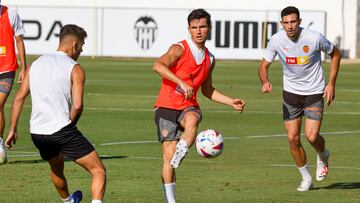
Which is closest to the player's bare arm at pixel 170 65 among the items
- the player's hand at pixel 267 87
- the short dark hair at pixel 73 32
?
the short dark hair at pixel 73 32

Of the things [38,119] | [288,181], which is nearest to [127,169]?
[288,181]

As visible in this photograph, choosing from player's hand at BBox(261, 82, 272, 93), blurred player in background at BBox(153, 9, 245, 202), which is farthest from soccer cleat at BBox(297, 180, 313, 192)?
blurred player in background at BBox(153, 9, 245, 202)

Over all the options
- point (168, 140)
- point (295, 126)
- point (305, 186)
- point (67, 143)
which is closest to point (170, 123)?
point (168, 140)

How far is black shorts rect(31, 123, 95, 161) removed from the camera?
483 inches

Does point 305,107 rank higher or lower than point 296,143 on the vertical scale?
higher

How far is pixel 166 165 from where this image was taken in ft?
44.9

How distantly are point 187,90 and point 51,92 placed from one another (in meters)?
1.68

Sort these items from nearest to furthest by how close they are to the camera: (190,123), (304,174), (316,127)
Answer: (190,123)
(304,174)
(316,127)

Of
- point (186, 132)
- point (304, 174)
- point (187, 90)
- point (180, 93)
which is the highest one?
point (187, 90)

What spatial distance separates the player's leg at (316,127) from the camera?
16172mm

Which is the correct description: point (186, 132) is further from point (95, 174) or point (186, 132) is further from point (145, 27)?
point (145, 27)

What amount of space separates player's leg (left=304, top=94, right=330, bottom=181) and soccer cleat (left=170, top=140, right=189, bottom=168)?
3336 mm

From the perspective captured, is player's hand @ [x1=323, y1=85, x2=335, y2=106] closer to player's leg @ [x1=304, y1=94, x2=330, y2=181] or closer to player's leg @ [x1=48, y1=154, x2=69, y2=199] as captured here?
player's leg @ [x1=304, y1=94, x2=330, y2=181]

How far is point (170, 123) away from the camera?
1385cm
